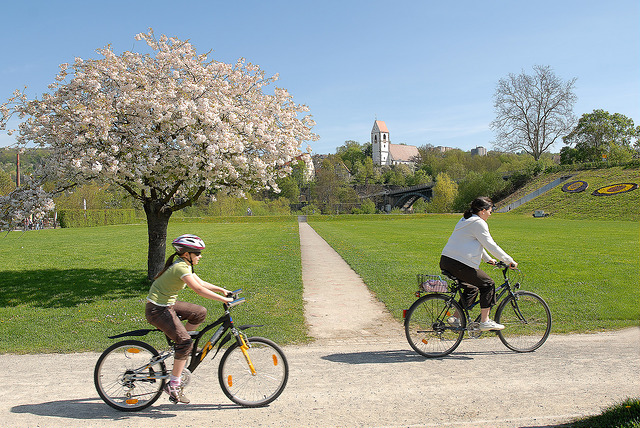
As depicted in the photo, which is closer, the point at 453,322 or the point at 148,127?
the point at 453,322

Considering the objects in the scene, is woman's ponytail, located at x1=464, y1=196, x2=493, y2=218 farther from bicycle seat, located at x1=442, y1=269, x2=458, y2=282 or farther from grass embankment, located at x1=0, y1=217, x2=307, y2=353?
grass embankment, located at x1=0, y1=217, x2=307, y2=353

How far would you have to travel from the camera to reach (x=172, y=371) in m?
4.52

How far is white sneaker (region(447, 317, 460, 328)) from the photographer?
6.10 meters

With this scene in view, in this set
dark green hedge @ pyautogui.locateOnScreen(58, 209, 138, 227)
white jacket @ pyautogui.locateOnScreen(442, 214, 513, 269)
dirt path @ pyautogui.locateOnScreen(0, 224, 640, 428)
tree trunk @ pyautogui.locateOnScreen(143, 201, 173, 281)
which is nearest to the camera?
dirt path @ pyautogui.locateOnScreen(0, 224, 640, 428)

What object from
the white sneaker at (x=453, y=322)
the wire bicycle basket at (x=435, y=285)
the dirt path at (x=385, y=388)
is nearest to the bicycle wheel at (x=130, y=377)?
the dirt path at (x=385, y=388)

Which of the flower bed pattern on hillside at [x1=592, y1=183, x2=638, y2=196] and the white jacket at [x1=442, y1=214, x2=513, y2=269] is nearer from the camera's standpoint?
the white jacket at [x1=442, y1=214, x2=513, y2=269]

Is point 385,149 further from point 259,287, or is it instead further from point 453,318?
point 453,318

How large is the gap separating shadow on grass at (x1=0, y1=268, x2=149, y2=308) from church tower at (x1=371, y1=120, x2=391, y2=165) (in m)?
169

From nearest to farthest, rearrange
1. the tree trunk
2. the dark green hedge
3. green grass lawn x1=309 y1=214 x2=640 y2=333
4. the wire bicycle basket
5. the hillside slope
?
the wire bicycle basket → green grass lawn x1=309 y1=214 x2=640 y2=333 → the tree trunk → the hillside slope → the dark green hedge

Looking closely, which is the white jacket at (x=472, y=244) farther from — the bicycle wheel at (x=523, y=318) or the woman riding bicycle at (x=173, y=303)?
the woman riding bicycle at (x=173, y=303)

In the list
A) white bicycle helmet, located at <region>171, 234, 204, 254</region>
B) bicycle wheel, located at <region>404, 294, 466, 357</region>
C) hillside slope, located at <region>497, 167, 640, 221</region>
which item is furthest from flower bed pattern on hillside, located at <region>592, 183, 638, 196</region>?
white bicycle helmet, located at <region>171, 234, 204, 254</region>

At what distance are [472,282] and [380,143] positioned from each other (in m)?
178

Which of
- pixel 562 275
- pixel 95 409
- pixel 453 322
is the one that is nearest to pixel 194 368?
pixel 95 409

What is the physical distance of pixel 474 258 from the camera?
19.5 ft
